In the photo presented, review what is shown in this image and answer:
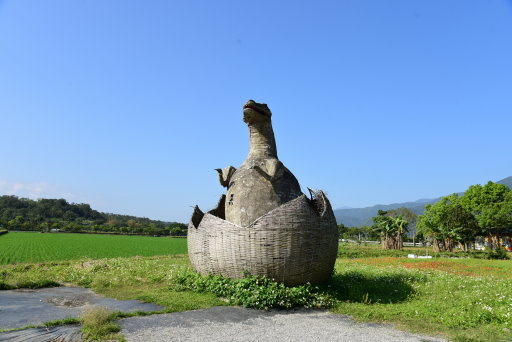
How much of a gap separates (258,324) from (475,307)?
4.58 meters

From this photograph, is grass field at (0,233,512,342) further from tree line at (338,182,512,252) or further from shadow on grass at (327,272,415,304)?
tree line at (338,182,512,252)

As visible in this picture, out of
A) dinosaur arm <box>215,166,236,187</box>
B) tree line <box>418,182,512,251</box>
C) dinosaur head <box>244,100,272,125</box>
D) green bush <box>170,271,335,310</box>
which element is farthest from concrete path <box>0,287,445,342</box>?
tree line <box>418,182,512,251</box>

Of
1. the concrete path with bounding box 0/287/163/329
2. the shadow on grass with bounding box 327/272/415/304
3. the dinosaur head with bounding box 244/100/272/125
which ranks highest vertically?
the dinosaur head with bounding box 244/100/272/125

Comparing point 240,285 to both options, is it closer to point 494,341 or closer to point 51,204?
point 494,341

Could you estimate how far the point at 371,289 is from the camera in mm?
10047

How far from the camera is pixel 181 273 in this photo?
1027cm

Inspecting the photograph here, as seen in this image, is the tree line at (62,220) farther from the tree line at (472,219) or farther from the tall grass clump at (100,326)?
the tall grass clump at (100,326)

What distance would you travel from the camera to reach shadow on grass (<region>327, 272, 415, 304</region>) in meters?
8.92

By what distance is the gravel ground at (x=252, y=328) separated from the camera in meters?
5.67

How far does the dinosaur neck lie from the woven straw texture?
2.28m

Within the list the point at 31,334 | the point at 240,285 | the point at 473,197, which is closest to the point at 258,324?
the point at 240,285

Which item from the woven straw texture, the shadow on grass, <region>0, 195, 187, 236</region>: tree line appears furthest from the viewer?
<region>0, 195, 187, 236</region>: tree line

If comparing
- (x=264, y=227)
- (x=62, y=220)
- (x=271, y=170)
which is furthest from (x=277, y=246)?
(x=62, y=220)

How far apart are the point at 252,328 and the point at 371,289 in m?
5.04
